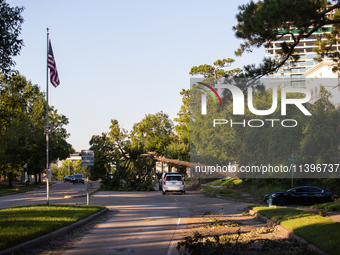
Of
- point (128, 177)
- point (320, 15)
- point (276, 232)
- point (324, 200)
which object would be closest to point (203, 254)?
point (276, 232)

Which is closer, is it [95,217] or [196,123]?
[95,217]

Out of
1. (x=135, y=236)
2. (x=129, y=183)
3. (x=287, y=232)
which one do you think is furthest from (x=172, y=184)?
(x=287, y=232)

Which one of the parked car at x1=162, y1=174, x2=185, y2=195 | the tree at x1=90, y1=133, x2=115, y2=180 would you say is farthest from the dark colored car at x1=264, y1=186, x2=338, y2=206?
the tree at x1=90, y1=133, x2=115, y2=180

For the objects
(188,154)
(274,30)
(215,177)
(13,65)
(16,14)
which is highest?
(16,14)

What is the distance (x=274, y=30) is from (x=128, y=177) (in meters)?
30.5

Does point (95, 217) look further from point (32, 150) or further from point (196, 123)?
point (196, 123)

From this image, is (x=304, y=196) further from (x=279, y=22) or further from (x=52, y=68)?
(x=52, y=68)

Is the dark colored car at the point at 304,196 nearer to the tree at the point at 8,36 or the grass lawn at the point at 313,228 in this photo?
the grass lawn at the point at 313,228

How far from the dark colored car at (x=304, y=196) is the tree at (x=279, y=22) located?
503 inches

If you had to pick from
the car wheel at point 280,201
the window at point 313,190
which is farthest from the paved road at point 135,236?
the window at point 313,190

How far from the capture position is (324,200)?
22.6 m

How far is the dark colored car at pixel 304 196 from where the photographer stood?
22594 millimetres

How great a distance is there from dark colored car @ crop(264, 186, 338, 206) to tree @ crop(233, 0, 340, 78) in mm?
12788

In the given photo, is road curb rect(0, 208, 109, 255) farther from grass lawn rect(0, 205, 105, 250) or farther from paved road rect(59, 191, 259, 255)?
paved road rect(59, 191, 259, 255)
